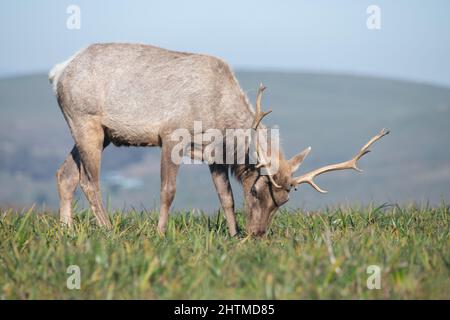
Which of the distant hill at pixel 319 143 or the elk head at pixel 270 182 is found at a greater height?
the elk head at pixel 270 182

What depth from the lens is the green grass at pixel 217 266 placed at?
608cm

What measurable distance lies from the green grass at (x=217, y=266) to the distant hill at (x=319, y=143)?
4960cm

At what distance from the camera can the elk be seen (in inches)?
380

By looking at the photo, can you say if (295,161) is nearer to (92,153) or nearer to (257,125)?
(257,125)

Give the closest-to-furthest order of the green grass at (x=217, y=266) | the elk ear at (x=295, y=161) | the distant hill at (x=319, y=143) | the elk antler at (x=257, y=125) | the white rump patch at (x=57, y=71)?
the green grass at (x=217, y=266)
the elk antler at (x=257, y=125)
the elk ear at (x=295, y=161)
the white rump patch at (x=57, y=71)
the distant hill at (x=319, y=143)

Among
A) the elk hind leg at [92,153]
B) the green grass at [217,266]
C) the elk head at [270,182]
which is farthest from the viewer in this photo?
the elk hind leg at [92,153]

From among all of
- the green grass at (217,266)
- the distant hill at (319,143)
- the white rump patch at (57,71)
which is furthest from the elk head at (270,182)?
the distant hill at (319,143)

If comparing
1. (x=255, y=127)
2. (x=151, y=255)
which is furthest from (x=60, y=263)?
(x=255, y=127)

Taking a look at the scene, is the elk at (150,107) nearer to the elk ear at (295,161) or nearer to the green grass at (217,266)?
the elk ear at (295,161)

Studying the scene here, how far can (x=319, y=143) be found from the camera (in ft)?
211

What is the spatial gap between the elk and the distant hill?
47.1 meters

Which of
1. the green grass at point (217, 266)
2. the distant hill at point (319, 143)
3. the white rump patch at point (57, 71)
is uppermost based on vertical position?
the white rump patch at point (57, 71)

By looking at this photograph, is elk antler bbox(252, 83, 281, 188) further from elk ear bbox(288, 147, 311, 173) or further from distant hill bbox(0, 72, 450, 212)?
distant hill bbox(0, 72, 450, 212)
